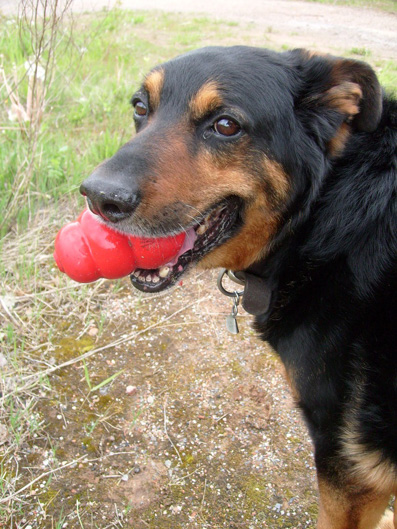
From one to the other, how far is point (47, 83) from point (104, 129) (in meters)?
1.37

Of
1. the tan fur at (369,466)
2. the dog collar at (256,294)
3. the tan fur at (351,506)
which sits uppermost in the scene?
the dog collar at (256,294)

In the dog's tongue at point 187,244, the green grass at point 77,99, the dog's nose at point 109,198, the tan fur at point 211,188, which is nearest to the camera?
the dog's nose at point 109,198

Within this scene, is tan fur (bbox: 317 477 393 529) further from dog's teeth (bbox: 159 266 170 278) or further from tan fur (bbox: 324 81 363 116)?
tan fur (bbox: 324 81 363 116)

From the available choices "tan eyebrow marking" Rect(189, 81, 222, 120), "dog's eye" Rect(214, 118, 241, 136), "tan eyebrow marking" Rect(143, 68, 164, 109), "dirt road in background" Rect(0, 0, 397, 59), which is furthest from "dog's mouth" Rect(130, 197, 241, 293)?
"dirt road in background" Rect(0, 0, 397, 59)

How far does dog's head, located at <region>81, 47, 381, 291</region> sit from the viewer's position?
6.09 ft

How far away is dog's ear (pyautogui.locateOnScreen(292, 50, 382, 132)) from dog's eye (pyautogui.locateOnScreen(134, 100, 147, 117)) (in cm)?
76

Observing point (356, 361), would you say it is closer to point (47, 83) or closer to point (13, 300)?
point (13, 300)

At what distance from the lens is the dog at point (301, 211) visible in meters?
1.74

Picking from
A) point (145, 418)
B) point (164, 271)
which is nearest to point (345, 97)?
point (164, 271)

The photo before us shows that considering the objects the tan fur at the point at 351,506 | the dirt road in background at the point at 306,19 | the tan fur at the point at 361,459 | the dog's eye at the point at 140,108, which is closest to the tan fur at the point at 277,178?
the dog's eye at the point at 140,108

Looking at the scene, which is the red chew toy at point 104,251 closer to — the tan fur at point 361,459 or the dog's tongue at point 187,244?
the dog's tongue at point 187,244

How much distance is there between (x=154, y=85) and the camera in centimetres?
208

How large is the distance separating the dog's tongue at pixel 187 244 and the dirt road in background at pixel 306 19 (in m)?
4.24

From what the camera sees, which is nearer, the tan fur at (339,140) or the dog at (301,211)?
the dog at (301,211)
